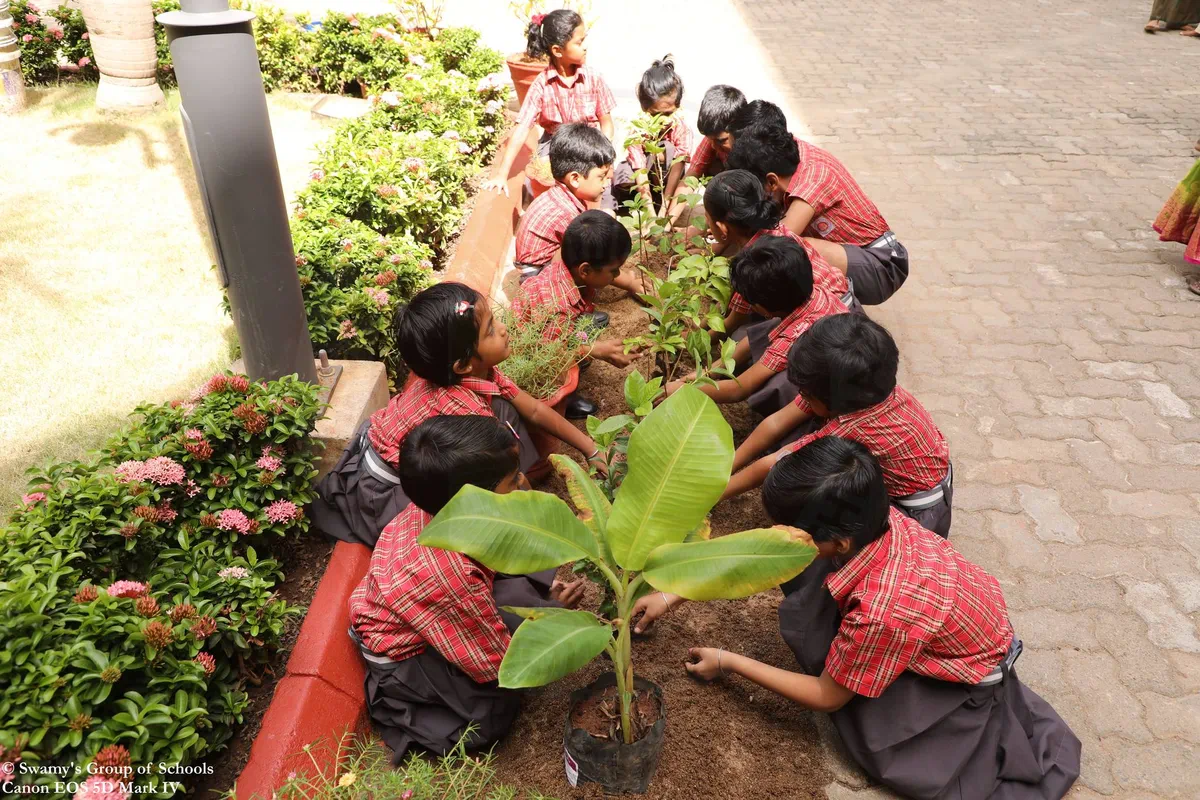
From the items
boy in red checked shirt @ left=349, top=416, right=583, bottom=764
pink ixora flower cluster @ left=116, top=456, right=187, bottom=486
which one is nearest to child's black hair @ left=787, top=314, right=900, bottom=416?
boy in red checked shirt @ left=349, top=416, right=583, bottom=764

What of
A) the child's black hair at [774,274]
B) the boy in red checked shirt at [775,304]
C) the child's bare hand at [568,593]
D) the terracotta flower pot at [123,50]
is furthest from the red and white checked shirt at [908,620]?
the terracotta flower pot at [123,50]

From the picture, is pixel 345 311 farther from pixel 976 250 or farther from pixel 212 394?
pixel 976 250

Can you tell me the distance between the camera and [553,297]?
379 centimetres

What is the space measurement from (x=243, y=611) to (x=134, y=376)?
2035mm

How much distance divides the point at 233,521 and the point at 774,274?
2088 millimetres

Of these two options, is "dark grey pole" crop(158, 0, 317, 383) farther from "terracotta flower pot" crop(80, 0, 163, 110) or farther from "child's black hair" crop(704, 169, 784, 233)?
"terracotta flower pot" crop(80, 0, 163, 110)

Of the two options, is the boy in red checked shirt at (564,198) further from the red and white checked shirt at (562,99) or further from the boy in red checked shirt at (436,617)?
the boy in red checked shirt at (436,617)

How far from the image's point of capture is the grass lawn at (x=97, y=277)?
3654mm

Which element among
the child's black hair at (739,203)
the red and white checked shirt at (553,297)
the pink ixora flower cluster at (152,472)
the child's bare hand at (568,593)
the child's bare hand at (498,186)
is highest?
the child's black hair at (739,203)

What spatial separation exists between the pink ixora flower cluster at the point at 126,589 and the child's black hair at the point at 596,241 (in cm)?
222

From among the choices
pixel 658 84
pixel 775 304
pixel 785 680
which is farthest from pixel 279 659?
pixel 658 84

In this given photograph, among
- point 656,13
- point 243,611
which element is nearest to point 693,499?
point 243,611

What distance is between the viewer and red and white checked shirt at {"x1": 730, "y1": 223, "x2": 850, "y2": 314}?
11.8 feet

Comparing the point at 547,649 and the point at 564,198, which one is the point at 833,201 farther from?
the point at 547,649
